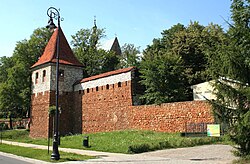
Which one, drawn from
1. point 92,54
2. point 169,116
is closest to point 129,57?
point 92,54

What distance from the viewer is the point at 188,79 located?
33344 mm

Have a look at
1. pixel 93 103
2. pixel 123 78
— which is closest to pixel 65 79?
pixel 93 103

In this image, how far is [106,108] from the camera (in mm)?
30281

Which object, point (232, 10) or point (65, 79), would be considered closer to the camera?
point (232, 10)

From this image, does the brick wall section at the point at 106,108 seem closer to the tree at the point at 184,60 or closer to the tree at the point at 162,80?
the tree at the point at 162,80

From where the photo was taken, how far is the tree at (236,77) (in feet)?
33.3

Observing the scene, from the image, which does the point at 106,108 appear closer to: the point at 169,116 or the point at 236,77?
the point at 169,116

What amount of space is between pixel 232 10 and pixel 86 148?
12.6m

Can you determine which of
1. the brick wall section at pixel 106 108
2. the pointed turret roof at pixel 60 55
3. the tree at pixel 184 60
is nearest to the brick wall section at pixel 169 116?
the brick wall section at pixel 106 108

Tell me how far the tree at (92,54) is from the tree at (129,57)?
1668 millimetres

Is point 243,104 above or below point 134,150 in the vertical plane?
above

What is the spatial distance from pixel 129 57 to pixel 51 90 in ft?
54.8

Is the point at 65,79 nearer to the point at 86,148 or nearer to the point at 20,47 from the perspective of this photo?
the point at 20,47

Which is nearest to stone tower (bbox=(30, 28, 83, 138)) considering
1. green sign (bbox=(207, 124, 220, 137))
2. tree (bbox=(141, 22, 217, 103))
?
tree (bbox=(141, 22, 217, 103))
